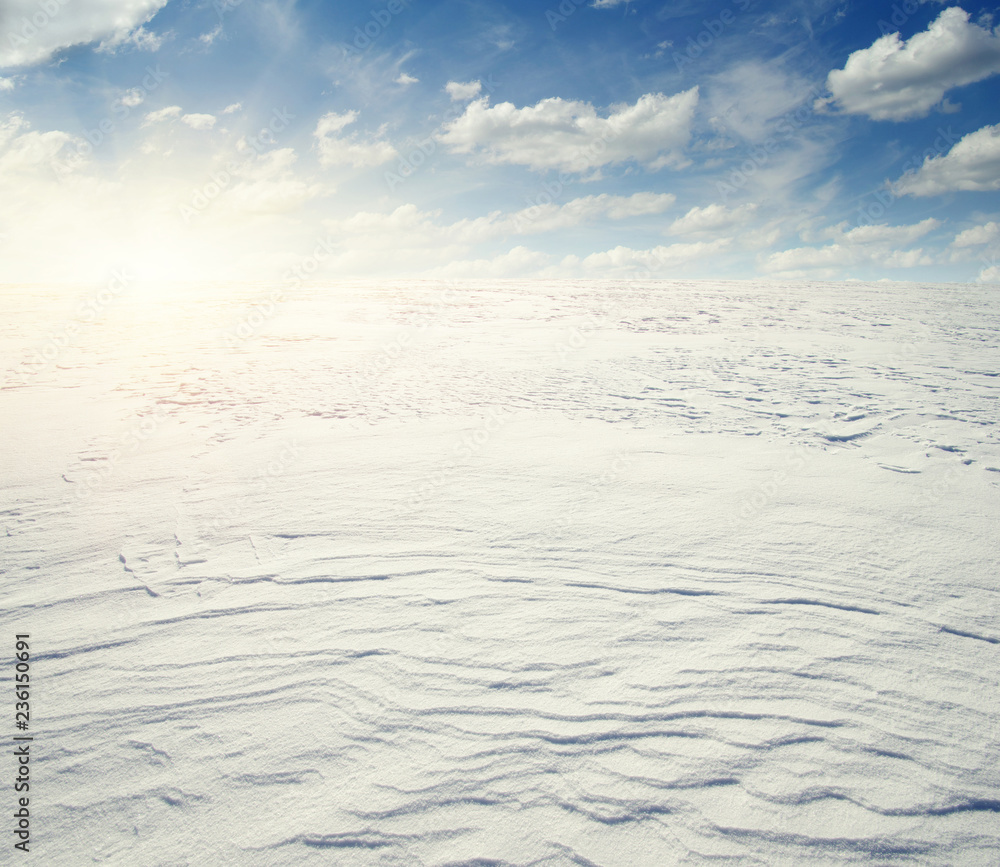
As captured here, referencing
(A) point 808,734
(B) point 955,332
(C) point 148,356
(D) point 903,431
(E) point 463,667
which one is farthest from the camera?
(B) point 955,332

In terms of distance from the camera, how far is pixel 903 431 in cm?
524

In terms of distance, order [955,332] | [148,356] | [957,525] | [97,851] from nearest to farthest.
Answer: [97,851]
[957,525]
[148,356]
[955,332]

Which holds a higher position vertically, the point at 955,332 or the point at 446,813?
the point at 955,332

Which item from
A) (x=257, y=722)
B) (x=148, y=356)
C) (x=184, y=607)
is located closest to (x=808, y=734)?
(x=257, y=722)

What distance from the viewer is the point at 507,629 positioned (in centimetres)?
251

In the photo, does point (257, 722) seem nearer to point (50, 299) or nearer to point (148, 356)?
point (148, 356)

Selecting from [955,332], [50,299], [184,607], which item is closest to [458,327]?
[184,607]

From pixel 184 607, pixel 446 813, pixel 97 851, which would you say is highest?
pixel 184 607

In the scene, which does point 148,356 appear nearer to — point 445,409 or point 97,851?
point 445,409

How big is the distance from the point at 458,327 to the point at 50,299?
51.7ft

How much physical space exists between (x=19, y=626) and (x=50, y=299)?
20.6 meters

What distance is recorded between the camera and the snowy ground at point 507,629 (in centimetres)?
169

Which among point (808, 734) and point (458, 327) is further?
point (458, 327)

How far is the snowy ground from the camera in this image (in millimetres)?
1688
